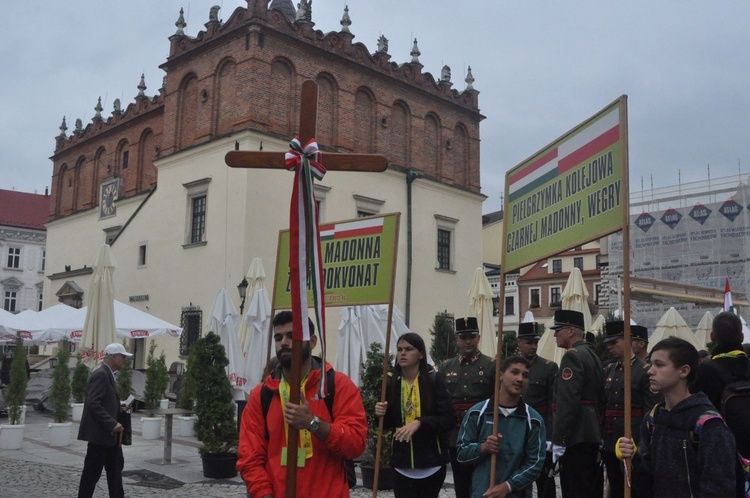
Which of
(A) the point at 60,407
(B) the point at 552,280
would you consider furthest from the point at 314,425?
(B) the point at 552,280

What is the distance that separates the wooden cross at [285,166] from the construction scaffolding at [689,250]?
104ft

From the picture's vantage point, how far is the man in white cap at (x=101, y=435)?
7.27m

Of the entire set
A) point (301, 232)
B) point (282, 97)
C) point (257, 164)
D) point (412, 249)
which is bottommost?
point (301, 232)

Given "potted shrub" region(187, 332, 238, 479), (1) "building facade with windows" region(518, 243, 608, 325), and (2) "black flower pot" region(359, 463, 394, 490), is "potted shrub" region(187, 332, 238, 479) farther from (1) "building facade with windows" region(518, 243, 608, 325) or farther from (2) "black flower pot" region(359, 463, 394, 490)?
(1) "building facade with windows" region(518, 243, 608, 325)

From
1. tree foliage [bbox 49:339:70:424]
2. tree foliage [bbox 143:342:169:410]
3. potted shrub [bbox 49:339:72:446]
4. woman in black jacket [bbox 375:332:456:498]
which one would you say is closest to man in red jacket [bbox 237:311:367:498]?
woman in black jacket [bbox 375:332:456:498]

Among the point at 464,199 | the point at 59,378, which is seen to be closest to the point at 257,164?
the point at 59,378

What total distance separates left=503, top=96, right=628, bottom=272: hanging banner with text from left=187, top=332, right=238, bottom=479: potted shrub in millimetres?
5917

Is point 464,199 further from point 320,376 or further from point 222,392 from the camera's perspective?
point 320,376

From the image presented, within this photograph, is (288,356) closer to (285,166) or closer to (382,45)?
(285,166)

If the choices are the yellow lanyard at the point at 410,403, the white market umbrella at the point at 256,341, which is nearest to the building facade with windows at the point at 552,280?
the white market umbrella at the point at 256,341

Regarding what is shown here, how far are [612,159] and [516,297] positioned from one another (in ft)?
166

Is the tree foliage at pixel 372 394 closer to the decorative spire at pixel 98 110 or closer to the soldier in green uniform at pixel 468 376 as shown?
the soldier in green uniform at pixel 468 376

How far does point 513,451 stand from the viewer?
183 inches

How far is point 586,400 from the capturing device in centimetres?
603
